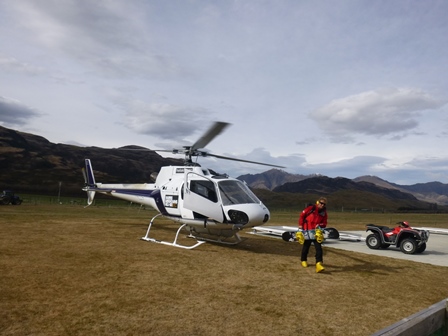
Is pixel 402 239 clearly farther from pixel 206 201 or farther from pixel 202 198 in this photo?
pixel 202 198

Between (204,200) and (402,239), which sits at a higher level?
(204,200)

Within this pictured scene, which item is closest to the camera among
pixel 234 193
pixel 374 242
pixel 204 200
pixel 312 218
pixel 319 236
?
pixel 319 236

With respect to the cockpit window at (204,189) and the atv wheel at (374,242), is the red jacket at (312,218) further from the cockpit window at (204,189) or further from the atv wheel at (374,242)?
the atv wheel at (374,242)

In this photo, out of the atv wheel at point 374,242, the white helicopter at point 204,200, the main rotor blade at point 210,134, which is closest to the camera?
the main rotor blade at point 210,134

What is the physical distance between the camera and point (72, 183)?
146250 millimetres

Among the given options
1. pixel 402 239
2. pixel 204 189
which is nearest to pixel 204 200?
pixel 204 189

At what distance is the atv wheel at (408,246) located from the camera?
13.2 m

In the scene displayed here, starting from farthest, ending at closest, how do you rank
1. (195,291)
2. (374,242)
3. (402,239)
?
(374,242) → (402,239) → (195,291)

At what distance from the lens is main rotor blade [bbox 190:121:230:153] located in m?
10.8

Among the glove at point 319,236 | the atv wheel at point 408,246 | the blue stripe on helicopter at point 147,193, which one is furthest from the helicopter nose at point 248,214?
the atv wheel at point 408,246

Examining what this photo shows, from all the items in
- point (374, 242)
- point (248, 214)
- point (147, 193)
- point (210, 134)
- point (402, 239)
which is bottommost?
point (374, 242)

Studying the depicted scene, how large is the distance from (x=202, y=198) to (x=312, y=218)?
13.6 ft

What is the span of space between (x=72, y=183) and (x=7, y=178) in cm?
2431

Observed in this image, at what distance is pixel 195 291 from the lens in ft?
23.9
